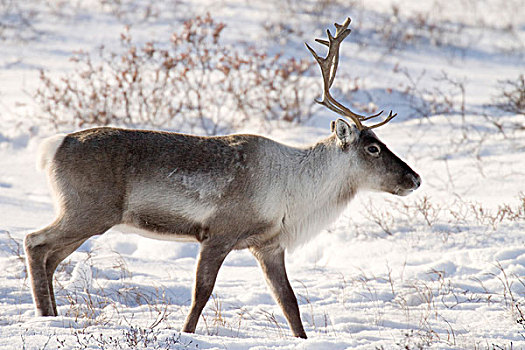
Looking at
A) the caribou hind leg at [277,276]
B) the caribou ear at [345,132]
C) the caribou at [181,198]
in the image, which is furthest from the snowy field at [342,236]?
the caribou ear at [345,132]

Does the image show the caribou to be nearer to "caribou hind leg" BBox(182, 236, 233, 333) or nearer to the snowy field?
"caribou hind leg" BBox(182, 236, 233, 333)

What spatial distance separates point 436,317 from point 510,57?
1017 centimetres

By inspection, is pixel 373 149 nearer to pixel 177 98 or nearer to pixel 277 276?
pixel 277 276

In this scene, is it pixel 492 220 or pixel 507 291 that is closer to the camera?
pixel 507 291

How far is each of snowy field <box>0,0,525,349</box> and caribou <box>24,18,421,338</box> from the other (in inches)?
10.8

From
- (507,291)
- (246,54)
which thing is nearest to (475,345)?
(507,291)

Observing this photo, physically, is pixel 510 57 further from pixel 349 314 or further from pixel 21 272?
pixel 21 272

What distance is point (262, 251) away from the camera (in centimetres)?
457

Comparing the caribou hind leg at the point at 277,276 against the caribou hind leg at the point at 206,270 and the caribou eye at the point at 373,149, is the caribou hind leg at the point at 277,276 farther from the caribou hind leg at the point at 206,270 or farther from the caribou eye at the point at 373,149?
the caribou eye at the point at 373,149

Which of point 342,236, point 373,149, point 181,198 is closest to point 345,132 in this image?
point 373,149

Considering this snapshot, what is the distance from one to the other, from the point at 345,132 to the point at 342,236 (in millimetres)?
1962

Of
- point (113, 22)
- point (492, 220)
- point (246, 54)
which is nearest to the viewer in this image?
point (492, 220)

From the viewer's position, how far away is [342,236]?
254 inches

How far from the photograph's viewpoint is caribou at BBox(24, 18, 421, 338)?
414 centimetres
